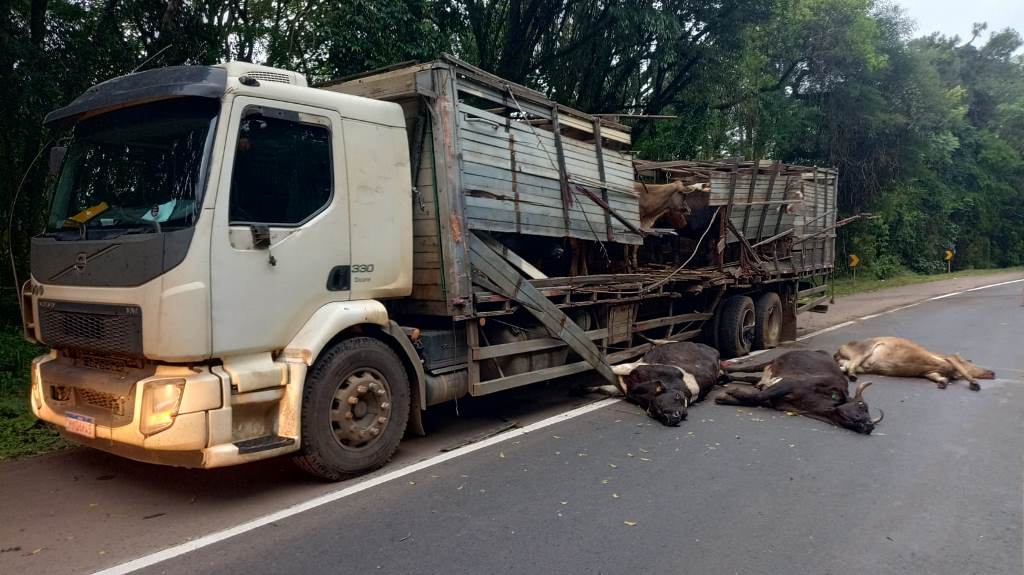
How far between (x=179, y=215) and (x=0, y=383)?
446 cm

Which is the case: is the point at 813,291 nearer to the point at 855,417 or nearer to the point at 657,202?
the point at 657,202

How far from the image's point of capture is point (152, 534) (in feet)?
12.7

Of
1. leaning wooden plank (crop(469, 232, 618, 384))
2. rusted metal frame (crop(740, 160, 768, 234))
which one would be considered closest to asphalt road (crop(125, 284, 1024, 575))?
leaning wooden plank (crop(469, 232, 618, 384))

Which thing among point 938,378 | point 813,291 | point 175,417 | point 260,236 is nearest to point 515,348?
point 260,236

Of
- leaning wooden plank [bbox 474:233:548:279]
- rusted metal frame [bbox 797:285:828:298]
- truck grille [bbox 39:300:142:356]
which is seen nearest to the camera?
truck grille [bbox 39:300:142:356]

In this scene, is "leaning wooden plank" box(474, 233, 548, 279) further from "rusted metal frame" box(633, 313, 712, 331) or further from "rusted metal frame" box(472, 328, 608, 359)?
"rusted metal frame" box(633, 313, 712, 331)

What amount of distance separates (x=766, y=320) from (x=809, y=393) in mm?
4543

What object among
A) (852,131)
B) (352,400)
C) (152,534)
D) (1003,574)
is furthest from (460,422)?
(852,131)

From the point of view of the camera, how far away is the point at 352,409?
472 cm

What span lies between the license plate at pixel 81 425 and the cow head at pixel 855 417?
5928mm

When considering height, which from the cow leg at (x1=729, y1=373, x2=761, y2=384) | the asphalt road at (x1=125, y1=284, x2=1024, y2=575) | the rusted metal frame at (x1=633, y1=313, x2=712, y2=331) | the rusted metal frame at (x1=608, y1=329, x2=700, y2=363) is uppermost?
the rusted metal frame at (x1=633, y1=313, x2=712, y2=331)

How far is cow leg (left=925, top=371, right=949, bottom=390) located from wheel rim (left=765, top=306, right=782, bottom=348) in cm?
302

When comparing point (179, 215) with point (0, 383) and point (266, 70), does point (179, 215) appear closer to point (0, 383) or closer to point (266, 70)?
point (266, 70)

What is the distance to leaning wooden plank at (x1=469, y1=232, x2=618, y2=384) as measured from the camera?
18.9ft
